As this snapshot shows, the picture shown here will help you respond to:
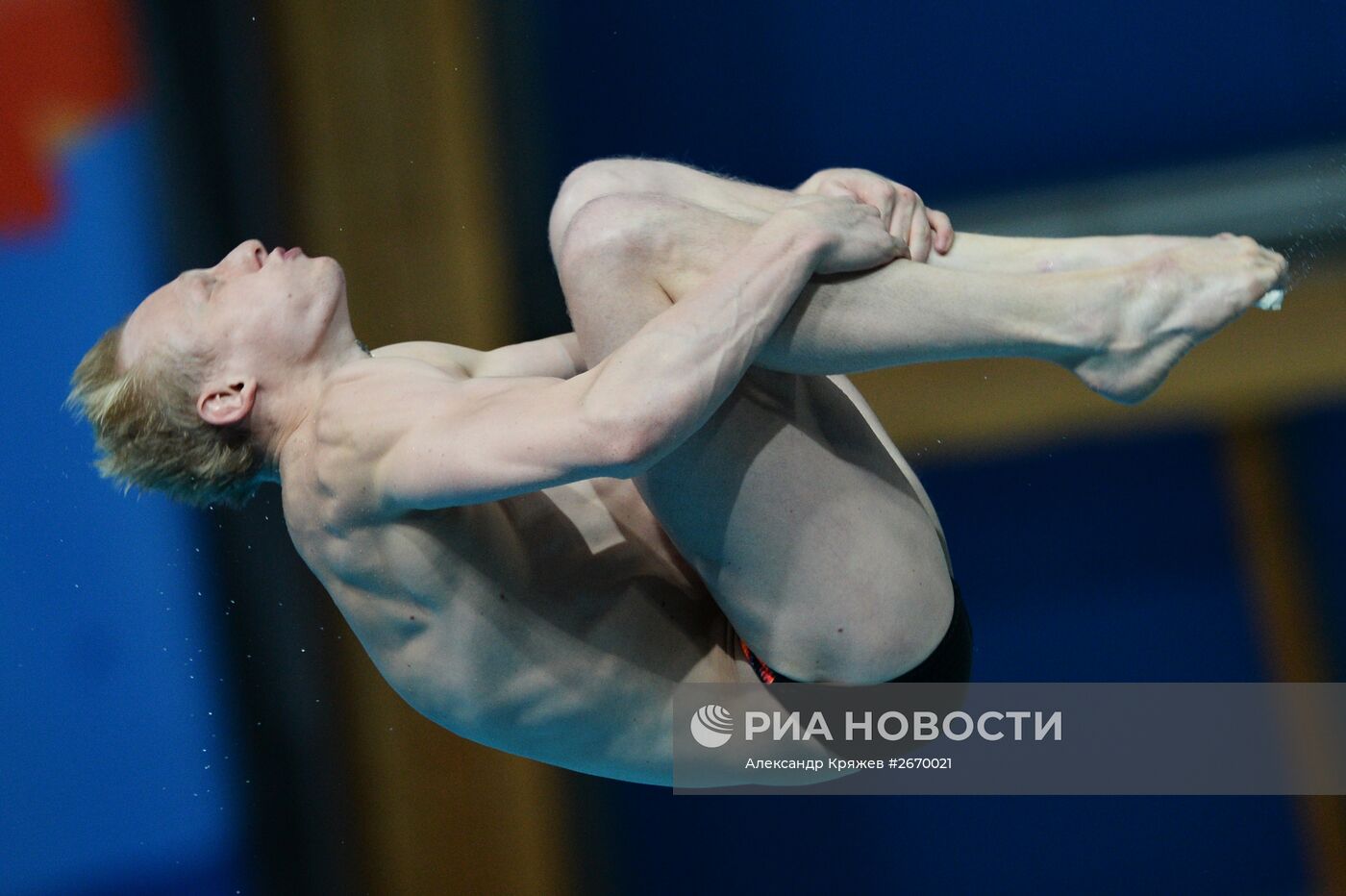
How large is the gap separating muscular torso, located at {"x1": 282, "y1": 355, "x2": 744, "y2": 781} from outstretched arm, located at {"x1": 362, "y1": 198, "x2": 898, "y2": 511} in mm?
77

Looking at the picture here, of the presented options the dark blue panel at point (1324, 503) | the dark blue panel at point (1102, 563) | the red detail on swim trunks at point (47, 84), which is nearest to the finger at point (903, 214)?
the dark blue panel at point (1102, 563)

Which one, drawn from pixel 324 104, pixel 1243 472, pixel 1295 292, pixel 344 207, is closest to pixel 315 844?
pixel 344 207

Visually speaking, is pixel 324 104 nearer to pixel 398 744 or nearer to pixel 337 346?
pixel 398 744

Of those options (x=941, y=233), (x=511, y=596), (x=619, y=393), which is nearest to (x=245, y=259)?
(x=511, y=596)

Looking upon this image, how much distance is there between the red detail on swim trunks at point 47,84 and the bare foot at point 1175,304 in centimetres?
219

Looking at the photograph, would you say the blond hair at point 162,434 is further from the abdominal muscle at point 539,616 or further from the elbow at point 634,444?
the elbow at point 634,444

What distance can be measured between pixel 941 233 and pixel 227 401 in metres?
0.69

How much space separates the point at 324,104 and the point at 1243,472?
1890 millimetres

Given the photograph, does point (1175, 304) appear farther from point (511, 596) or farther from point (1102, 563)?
point (1102, 563)

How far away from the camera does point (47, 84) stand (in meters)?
2.75

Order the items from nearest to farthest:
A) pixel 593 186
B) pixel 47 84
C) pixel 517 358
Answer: pixel 593 186 → pixel 517 358 → pixel 47 84

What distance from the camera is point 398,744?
2857mm

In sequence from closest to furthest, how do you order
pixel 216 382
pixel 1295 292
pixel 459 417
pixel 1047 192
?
pixel 459 417, pixel 216 382, pixel 1295 292, pixel 1047 192

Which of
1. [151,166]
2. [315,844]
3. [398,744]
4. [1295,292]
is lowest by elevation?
[315,844]
